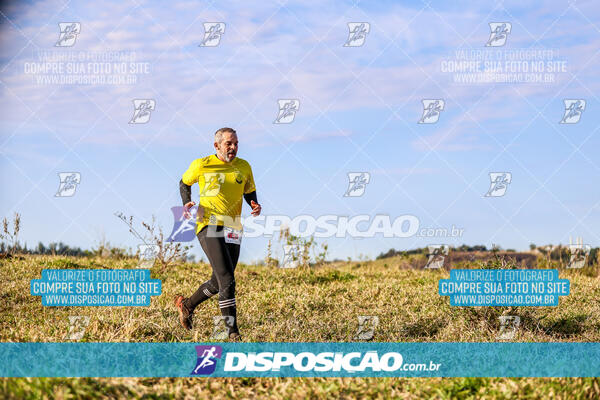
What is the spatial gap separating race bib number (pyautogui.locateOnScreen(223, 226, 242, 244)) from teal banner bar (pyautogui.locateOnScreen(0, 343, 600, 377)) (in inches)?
51.9

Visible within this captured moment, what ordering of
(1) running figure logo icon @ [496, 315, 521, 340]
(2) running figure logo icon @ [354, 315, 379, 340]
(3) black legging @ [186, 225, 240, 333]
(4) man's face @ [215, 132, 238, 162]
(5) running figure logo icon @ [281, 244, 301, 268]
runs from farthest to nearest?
(5) running figure logo icon @ [281, 244, 301, 268] → (2) running figure logo icon @ [354, 315, 379, 340] → (1) running figure logo icon @ [496, 315, 521, 340] → (4) man's face @ [215, 132, 238, 162] → (3) black legging @ [186, 225, 240, 333]

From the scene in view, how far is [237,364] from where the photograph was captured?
5938 millimetres

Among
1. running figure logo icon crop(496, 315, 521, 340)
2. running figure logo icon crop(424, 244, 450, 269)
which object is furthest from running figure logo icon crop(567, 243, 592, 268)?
running figure logo icon crop(496, 315, 521, 340)

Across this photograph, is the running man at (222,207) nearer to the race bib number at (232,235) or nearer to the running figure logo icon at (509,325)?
the race bib number at (232,235)

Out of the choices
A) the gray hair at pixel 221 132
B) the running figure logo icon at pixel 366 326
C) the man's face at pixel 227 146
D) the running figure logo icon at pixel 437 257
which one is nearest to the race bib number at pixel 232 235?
the man's face at pixel 227 146

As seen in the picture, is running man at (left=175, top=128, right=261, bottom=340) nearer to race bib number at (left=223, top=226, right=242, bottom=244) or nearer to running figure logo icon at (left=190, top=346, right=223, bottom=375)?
race bib number at (left=223, top=226, right=242, bottom=244)

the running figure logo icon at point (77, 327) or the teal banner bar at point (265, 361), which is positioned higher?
the running figure logo icon at point (77, 327)

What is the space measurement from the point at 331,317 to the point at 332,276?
9.98 feet

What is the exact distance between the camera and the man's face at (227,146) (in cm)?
711

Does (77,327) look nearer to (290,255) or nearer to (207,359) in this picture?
(207,359)

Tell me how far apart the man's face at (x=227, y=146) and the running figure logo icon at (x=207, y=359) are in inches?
90.9

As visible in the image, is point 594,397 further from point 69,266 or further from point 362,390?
point 69,266

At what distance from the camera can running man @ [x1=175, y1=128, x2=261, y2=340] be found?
23.0 ft

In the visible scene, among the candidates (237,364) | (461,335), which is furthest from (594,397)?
(237,364)
